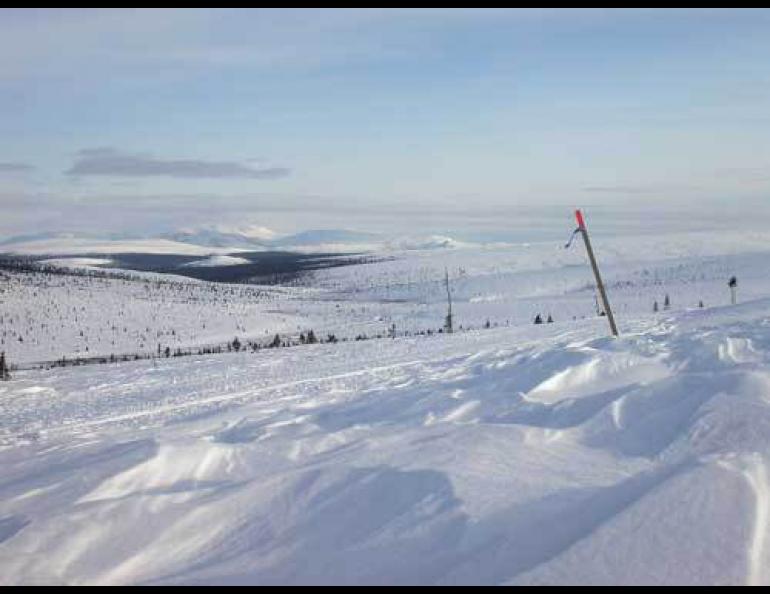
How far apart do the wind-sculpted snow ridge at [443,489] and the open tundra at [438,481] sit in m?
0.02

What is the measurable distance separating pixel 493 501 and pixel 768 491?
144 cm

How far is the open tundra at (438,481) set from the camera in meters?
3.64

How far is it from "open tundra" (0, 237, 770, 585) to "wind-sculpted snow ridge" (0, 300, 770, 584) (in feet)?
0.05

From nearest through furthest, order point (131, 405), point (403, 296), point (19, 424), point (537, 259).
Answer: point (19, 424) < point (131, 405) < point (403, 296) < point (537, 259)

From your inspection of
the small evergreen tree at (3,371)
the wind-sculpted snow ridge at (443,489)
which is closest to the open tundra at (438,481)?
the wind-sculpted snow ridge at (443,489)

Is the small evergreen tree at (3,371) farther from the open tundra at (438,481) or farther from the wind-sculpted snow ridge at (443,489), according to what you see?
the wind-sculpted snow ridge at (443,489)

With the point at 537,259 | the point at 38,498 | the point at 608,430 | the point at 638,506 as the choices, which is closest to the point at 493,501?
the point at 638,506

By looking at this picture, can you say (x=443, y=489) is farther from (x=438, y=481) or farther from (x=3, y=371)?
(x=3, y=371)

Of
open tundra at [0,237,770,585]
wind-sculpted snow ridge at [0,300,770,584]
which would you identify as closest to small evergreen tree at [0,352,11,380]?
open tundra at [0,237,770,585]

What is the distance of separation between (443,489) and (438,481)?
0.12 m

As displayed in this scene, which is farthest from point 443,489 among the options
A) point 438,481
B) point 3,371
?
point 3,371

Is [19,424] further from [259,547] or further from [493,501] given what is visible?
[493,501]

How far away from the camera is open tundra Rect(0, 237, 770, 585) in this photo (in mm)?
3641

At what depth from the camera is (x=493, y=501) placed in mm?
4367
